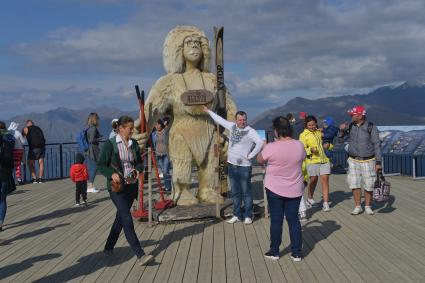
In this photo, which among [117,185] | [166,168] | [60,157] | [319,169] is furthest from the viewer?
[60,157]

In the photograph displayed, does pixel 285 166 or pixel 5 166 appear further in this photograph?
pixel 5 166

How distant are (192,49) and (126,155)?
2.52 metres

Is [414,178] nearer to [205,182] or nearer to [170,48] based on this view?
[205,182]

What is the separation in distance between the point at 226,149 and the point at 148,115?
4.12 ft

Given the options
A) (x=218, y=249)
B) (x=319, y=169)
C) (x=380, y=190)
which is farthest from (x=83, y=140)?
(x=380, y=190)

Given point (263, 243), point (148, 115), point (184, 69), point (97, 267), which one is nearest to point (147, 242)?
point (97, 267)

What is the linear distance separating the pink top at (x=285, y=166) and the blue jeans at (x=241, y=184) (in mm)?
1444

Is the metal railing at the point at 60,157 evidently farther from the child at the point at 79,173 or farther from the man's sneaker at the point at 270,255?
the man's sneaker at the point at 270,255

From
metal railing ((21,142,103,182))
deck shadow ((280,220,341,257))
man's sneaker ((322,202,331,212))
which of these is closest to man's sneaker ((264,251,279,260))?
deck shadow ((280,220,341,257))

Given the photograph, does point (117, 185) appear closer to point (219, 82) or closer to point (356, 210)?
point (219, 82)

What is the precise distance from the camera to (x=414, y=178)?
10680 millimetres

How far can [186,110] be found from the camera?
21.0 ft

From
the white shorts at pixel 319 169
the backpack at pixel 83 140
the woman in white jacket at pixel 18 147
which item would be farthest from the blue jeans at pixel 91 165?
the white shorts at pixel 319 169

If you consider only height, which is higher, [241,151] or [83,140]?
[83,140]
